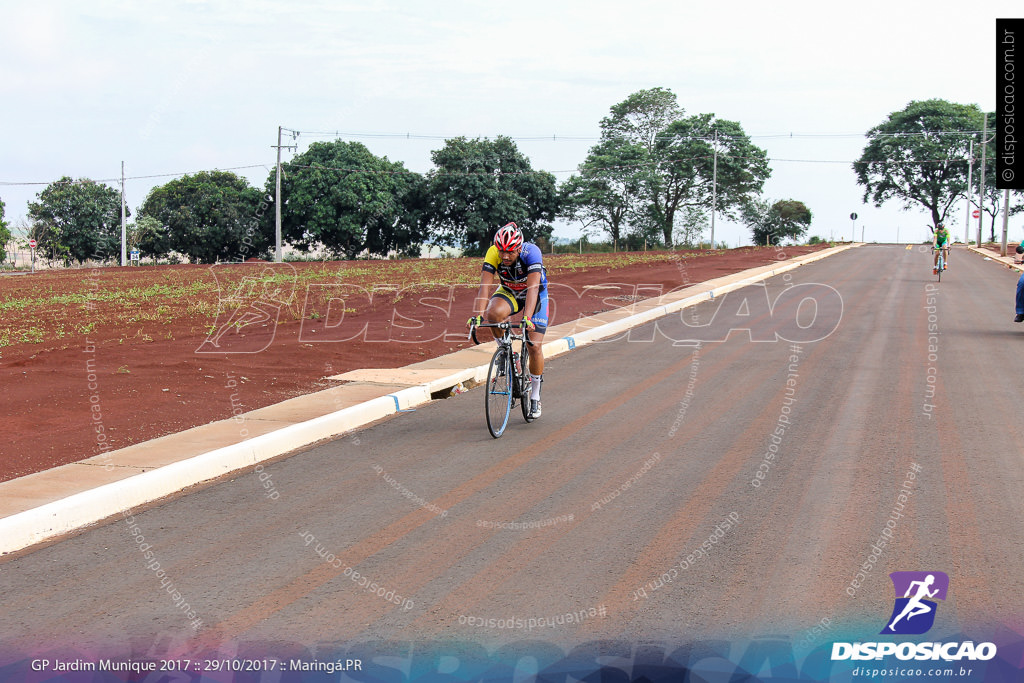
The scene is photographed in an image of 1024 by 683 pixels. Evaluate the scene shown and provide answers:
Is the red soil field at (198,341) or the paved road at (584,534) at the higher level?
the red soil field at (198,341)

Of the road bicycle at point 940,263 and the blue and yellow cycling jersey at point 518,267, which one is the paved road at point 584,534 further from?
the road bicycle at point 940,263

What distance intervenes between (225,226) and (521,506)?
220 ft

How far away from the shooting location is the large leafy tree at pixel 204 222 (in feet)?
226

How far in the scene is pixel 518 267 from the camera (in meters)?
9.73

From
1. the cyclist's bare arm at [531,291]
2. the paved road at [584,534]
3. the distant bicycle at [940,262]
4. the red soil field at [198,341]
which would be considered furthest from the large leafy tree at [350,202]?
the cyclist's bare arm at [531,291]

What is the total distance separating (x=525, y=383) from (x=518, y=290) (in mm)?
1030

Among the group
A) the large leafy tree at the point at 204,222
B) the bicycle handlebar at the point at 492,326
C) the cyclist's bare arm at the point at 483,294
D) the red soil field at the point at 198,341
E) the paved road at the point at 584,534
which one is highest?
the large leafy tree at the point at 204,222

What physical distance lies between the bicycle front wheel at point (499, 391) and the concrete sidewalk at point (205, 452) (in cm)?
170

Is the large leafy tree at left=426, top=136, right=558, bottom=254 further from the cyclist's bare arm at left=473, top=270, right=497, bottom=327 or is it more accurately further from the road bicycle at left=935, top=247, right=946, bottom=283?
the cyclist's bare arm at left=473, top=270, right=497, bottom=327

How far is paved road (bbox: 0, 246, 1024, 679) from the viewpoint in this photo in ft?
15.4

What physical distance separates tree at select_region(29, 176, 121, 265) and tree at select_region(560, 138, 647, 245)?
35.7 m

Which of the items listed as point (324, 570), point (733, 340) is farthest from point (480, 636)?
point (733, 340)

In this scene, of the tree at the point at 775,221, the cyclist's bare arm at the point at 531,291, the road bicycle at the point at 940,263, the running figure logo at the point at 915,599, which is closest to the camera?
the running figure logo at the point at 915,599

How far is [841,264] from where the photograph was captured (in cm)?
3984
